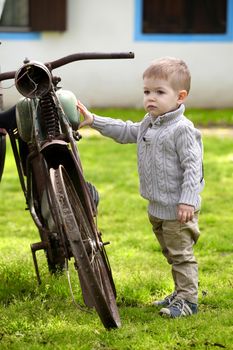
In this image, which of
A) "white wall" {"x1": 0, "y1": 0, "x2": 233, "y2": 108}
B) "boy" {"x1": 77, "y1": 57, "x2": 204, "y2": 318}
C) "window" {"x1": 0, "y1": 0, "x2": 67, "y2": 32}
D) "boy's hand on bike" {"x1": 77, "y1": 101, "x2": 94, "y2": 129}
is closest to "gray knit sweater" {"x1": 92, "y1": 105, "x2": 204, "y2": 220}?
"boy" {"x1": 77, "y1": 57, "x2": 204, "y2": 318}

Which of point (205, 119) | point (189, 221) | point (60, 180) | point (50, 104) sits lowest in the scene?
point (205, 119)

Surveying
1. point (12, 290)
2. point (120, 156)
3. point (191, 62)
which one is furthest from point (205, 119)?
point (12, 290)

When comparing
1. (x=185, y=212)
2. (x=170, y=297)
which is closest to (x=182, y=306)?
(x=170, y=297)

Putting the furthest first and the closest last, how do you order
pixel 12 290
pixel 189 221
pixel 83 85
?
1. pixel 83 85
2. pixel 12 290
3. pixel 189 221

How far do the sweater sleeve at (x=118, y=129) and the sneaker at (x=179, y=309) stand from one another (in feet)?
2.89

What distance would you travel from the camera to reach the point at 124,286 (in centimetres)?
529

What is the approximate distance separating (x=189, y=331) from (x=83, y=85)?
11.4m

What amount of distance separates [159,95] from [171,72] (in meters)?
0.13

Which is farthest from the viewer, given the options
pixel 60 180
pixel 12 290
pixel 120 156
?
pixel 120 156

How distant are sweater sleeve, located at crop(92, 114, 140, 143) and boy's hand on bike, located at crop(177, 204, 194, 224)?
1.90 feet

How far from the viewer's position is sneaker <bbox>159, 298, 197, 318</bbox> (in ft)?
15.6

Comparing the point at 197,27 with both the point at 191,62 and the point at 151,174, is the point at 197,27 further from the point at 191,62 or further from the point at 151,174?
the point at 151,174

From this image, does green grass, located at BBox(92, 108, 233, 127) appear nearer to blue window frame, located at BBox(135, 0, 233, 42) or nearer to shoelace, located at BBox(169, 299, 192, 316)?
blue window frame, located at BBox(135, 0, 233, 42)

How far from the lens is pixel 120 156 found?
10.4 m
